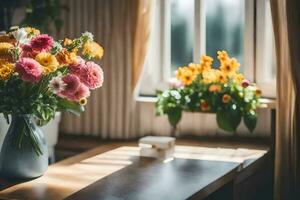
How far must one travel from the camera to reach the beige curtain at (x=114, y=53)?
310 cm

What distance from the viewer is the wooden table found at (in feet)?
6.73

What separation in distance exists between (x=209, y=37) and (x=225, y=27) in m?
0.10

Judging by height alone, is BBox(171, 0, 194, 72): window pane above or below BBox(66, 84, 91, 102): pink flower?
above

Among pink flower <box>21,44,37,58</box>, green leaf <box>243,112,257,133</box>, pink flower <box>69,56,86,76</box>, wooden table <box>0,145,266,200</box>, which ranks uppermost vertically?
pink flower <box>21,44,37,58</box>

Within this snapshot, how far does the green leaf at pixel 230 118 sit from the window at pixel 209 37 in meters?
0.26

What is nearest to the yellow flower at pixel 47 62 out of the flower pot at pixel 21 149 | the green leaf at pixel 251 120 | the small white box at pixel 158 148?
the flower pot at pixel 21 149

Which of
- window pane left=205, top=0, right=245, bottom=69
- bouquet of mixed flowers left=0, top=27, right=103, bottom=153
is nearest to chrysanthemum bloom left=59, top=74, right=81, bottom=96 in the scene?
bouquet of mixed flowers left=0, top=27, right=103, bottom=153

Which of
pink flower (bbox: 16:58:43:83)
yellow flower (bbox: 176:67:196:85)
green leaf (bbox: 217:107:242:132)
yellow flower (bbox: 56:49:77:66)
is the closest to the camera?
pink flower (bbox: 16:58:43:83)

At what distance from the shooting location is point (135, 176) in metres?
2.30

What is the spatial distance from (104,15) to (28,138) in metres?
1.22

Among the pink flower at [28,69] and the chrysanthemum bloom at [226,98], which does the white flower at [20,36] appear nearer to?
the pink flower at [28,69]

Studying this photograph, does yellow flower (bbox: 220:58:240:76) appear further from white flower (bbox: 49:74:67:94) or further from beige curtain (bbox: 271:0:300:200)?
white flower (bbox: 49:74:67:94)

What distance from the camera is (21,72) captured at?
2.00 meters

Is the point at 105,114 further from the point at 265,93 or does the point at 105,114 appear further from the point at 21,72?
the point at 21,72
